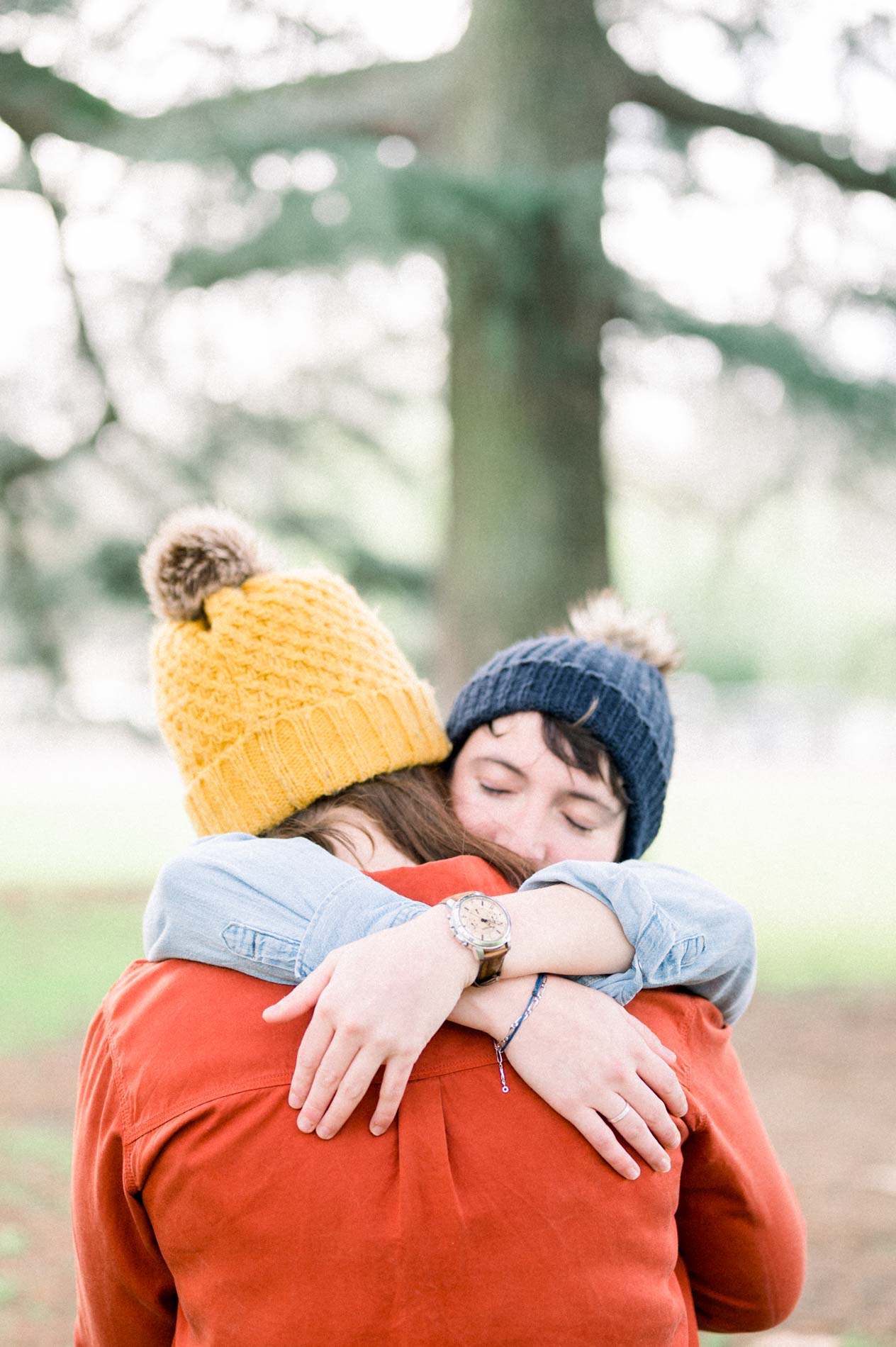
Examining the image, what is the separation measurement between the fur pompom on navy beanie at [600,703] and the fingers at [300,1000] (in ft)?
3.26

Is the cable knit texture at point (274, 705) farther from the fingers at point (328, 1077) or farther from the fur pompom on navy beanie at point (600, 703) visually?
the fingers at point (328, 1077)

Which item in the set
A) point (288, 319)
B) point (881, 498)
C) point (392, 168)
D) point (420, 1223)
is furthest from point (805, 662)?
point (420, 1223)

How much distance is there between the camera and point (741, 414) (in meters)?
6.04

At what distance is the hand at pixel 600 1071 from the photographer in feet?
4.81

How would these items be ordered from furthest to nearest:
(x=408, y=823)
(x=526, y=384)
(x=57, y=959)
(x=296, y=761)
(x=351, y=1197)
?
(x=57, y=959) → (x=526, y=384) → (x=296, y=761) → (x=408, y=823) → (x=351, y=1197)

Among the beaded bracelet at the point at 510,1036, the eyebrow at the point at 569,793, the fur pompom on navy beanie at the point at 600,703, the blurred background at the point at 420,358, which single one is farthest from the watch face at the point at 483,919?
the blurred background at the point at 420,358

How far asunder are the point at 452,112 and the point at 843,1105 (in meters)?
5.43

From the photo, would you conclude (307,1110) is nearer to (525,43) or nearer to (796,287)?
(796,287)

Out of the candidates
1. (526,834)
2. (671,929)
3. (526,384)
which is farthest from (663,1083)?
(526,384)

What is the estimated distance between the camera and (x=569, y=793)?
89.1 inches

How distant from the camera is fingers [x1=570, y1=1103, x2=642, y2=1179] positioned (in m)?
1.45

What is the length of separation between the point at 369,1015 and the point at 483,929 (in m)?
0.18

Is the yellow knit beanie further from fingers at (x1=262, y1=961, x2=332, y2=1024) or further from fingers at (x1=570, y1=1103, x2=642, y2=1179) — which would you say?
fingers at (x1=570, y1=1103, x2=642, y2=1179)

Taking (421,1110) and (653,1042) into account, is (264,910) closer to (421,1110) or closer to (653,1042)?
(421,1110)
